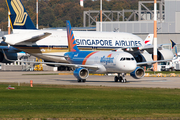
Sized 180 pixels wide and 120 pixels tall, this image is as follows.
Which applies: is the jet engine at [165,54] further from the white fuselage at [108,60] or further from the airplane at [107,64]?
the white fuselage at [108,60]

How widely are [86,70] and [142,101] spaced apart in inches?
646

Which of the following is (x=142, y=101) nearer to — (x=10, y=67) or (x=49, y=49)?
(x=49, y=49)

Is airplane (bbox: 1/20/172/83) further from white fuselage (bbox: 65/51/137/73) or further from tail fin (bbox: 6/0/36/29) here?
tail fin (bbox: 6/0/36/29)

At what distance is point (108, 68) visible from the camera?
36.2 meters

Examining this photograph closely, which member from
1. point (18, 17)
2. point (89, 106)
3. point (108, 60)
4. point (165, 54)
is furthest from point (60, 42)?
point (89, 106)

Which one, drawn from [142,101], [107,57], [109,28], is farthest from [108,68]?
[109,28]

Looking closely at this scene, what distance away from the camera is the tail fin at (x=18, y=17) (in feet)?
176

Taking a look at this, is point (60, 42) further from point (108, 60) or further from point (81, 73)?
point (108, 60)

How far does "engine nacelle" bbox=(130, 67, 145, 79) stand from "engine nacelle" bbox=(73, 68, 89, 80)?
4.57 meters

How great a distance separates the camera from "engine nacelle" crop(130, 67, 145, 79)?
3636cm

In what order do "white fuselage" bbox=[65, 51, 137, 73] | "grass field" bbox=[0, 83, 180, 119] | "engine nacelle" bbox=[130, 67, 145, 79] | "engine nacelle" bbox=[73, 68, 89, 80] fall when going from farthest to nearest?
"engine nacelle" bbox=[130, 67, 145, 79], "engine nacelle" bbox=[73, 68, 89, 80], "white fuselage" bbox=[65, 51, 137, 73], "grass field" bbox=[0, 83, 180, 119]

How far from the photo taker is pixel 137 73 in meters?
36.7

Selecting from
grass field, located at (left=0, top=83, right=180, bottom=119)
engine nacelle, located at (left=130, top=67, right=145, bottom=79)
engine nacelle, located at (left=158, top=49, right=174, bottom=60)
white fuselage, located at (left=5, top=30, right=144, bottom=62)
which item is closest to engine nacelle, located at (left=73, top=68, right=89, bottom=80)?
engine nacelle, located at (left=130, top=67, right=145, bottom=79)

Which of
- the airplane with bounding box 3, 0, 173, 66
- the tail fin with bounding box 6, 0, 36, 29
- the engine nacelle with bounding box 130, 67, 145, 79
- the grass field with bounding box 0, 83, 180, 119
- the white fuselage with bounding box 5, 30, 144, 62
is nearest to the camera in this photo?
the grass field with bounding box 0, 83, 180, 119
